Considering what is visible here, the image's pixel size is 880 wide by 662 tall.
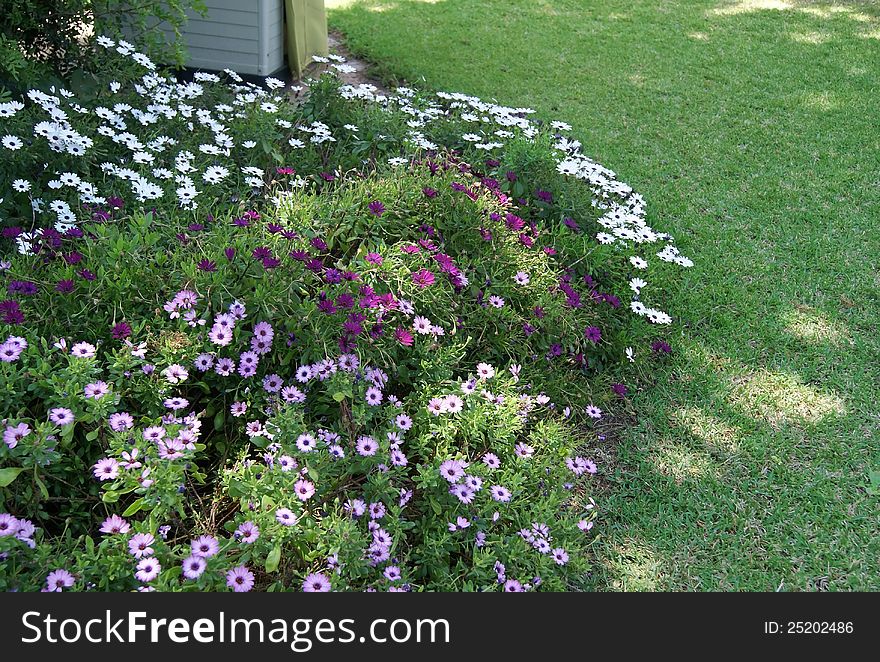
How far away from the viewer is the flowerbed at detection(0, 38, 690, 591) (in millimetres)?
1794

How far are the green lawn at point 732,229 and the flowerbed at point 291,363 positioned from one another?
28cm

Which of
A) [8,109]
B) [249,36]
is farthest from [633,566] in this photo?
[249,36]

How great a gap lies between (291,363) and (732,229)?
9.01 ft

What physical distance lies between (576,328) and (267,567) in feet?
5.00

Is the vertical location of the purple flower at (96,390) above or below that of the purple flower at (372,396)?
above

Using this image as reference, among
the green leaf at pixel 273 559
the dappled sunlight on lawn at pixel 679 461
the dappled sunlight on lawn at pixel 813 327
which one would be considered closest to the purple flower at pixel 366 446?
the green leaf at pixel 273 559

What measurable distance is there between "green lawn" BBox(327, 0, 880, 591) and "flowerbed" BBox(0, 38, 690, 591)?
282 mm

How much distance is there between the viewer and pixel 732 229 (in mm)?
4117

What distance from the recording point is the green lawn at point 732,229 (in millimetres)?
2443

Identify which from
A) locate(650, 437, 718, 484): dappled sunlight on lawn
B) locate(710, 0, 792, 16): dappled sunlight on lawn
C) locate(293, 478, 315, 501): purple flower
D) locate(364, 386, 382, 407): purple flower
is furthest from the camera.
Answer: locate(710, 0, 792, 16): dappled sunlight on lawn

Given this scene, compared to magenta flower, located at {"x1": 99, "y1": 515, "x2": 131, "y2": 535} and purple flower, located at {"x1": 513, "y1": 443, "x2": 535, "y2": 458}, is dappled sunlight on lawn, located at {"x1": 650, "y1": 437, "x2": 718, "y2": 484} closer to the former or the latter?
purple flower, located at {"x1": 513, "y1": 443, "x2": 535, "y2": 458}

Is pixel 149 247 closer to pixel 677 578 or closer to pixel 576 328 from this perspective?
pixel 576 328

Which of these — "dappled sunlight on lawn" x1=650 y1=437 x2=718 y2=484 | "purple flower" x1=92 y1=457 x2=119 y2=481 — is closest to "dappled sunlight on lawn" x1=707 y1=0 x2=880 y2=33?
"dappled sunlight on lawn" x1=650 y1=437 x2=718 y2=484

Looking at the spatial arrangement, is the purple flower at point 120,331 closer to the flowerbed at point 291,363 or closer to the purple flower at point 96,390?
the flowerbed at point 291,363
